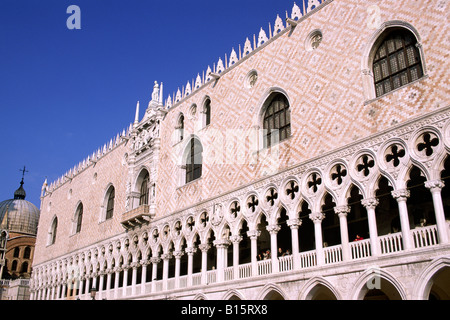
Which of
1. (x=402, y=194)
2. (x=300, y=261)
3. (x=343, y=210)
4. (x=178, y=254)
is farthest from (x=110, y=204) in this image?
(x=402, y=194)

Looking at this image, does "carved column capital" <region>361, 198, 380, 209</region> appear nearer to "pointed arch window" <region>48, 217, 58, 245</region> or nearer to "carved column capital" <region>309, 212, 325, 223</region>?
"carved column capital" <region>309, 212, 325, 223</region>

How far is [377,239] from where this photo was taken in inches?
432

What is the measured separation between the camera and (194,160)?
1850cm

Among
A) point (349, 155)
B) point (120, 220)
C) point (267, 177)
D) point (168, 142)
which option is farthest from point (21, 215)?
point (349, 155)

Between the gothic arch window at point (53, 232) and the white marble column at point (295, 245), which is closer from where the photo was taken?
the white marble column at point (295, 245)

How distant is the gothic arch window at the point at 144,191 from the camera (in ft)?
70.6

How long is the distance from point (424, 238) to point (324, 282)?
8.69ft

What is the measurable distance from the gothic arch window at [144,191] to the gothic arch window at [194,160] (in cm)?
351

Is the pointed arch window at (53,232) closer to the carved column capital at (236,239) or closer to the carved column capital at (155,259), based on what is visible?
the carved column capital at (155,259)

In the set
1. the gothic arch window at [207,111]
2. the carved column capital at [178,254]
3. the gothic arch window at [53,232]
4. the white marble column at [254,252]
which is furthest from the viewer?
the gothic arch window at [53,232]

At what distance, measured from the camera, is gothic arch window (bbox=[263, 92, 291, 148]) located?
14.7m

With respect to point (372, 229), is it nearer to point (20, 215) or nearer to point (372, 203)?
point (372, 203)

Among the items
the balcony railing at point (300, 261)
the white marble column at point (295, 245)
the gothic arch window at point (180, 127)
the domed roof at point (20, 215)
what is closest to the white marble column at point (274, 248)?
the balcony railing at point (300, 261)

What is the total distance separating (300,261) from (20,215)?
37529 millimetres
